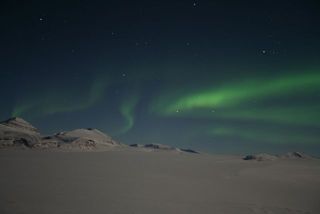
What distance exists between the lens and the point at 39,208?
8898 millimetres

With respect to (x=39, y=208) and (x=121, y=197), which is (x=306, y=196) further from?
(x=39, y=208)

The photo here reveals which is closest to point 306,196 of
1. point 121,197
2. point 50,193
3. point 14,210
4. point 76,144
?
point 121,197

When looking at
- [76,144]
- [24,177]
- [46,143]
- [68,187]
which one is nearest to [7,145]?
[46,143]

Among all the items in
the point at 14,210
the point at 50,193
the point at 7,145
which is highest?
the point at 7,145

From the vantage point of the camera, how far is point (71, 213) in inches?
340

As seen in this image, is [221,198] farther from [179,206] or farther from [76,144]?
[76,144]

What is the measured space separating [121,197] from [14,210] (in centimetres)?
428

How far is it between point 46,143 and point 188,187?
3670 cm

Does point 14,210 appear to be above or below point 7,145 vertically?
below

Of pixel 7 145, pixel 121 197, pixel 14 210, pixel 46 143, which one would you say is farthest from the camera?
pixel 46 143

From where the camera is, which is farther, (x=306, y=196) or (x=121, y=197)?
(x=306, y=196)

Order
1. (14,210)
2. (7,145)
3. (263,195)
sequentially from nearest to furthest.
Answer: (14,210) < (263,195) < (7,145)

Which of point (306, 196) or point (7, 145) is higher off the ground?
point (7, 145)

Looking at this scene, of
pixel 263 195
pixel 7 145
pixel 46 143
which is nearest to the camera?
pixel 263 195
